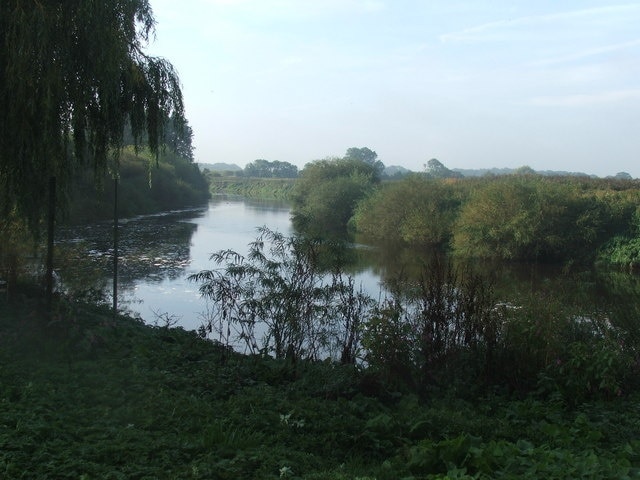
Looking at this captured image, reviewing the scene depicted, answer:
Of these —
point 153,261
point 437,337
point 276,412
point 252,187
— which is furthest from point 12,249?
point 252,187

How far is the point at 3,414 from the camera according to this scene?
4.85 metres

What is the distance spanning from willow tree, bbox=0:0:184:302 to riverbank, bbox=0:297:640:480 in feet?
6.78

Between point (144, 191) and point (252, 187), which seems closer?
point (144, 191)

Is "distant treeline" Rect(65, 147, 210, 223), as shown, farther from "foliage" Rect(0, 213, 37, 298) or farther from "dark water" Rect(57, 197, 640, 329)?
"foliage" Rect(0, 213, 37, 298)

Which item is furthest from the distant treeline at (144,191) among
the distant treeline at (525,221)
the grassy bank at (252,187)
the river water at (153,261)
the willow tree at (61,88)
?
the grassy bank at (252,187)

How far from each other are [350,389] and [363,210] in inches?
1697

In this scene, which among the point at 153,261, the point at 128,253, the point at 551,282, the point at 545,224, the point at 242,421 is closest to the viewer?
the point at 242,421

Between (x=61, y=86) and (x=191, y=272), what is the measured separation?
44.2 ft

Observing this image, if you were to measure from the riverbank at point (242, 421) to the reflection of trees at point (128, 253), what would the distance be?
19.2 feet

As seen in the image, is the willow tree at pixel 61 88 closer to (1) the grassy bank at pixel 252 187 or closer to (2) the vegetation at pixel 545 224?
(2) the vegetation at pixel 545 224

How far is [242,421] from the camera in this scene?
565 cm

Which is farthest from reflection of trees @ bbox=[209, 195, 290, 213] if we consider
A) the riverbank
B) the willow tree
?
the riverbank

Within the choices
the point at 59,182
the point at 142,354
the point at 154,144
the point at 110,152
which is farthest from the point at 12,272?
the point at 142,354

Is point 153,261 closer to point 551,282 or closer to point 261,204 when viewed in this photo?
point 551,282
